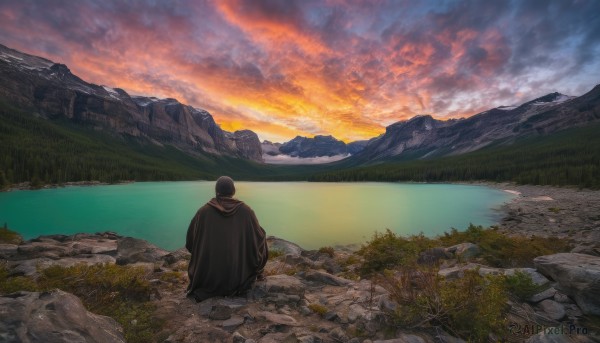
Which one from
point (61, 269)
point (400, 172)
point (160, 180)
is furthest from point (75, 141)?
point (61, 269)

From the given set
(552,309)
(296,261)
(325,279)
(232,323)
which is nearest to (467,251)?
(552,309)

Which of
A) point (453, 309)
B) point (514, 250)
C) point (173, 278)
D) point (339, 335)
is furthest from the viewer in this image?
point (514, 250)

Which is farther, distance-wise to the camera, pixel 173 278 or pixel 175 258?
pixel 175 258

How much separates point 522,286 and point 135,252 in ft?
49.4

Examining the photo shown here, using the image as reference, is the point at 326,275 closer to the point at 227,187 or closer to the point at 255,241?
the point at 255,241

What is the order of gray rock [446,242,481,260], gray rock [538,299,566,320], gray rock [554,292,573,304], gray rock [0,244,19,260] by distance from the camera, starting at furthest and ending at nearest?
1. gray rock [0,244,19,260]
2. gray rock [446,242,481,260]
3. gray rock [554,292,573,304]
4. gray rock [538,299,566,320]

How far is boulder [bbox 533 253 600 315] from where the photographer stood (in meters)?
5.32

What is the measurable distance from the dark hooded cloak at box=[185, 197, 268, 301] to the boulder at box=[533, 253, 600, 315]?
7103mm

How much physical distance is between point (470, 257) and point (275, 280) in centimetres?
780

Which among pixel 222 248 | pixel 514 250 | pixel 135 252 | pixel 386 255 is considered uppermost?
pixel 222 248

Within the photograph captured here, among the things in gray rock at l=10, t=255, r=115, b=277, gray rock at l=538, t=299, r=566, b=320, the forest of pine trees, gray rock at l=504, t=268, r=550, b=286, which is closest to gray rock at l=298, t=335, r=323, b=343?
gray rock at l=538, t=299, r=566, b=320

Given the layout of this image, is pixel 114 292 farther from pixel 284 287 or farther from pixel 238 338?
pixel 284 287

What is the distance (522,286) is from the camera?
6195 mm

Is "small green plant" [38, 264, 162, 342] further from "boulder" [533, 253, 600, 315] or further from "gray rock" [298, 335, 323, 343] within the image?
"boulder" [533, 253, 600, 315]
